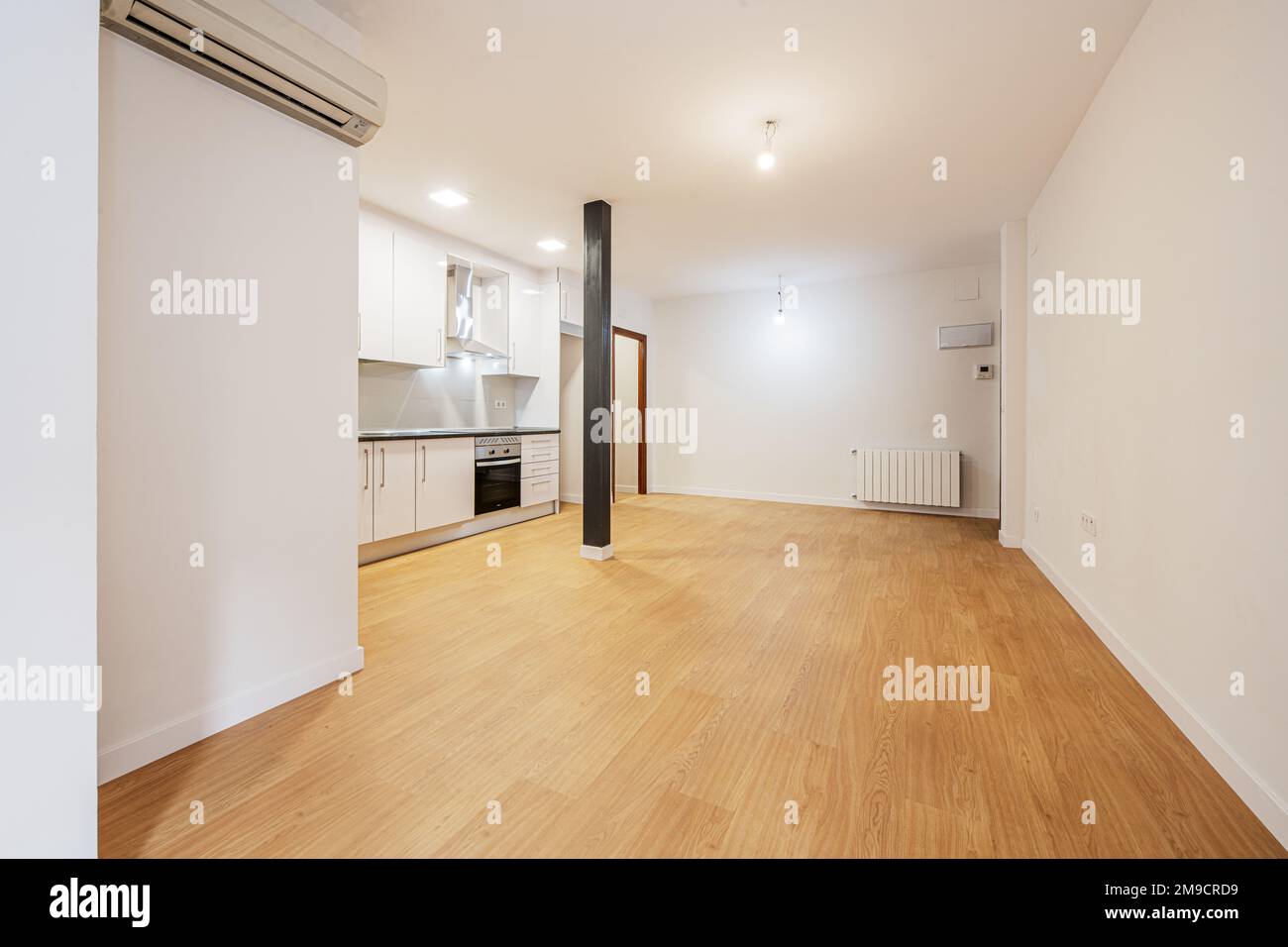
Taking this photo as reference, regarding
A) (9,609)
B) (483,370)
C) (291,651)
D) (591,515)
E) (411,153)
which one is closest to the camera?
(9,609)

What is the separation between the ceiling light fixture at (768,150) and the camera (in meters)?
3.12

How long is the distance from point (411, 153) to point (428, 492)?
2351mm

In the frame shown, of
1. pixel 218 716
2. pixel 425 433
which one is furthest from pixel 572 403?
pixel 218 716

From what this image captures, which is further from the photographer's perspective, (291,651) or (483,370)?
(483,370)

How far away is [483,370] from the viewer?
19.0ft

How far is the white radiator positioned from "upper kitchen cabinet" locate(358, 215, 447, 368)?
4.79 m

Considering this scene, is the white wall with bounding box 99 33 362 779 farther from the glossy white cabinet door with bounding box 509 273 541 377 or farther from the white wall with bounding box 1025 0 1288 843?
the glossy white cabinet door with bounding box 509 273 541 377

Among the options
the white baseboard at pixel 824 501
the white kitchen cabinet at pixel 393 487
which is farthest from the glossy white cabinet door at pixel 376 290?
the white baseboard at pixel 824 501

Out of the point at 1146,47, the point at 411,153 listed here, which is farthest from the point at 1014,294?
the point at 411,153

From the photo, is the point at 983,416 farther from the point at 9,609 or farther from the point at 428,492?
the point at 9,609

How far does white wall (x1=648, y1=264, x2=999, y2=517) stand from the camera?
609 centimetres

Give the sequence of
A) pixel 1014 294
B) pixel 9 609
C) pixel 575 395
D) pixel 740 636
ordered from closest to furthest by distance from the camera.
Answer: pixel 9 609, pixel 740 636, pixel 1014 294, pixel 575 395

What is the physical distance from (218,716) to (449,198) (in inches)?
144

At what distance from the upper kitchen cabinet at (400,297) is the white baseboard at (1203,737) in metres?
4.82
